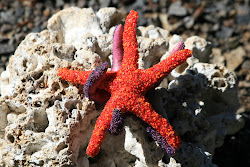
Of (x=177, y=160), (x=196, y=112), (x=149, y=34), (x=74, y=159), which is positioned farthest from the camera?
(x=149, y=34)

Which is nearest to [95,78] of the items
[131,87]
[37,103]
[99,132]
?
[131,87]

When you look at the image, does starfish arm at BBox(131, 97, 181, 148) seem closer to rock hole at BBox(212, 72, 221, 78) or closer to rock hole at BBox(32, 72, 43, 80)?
rock hole at BBox(32, 72, 43, 80)

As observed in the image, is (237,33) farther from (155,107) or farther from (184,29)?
(155,107)

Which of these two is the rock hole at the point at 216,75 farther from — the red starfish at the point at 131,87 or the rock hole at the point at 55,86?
the rock hole at the point at 55,86

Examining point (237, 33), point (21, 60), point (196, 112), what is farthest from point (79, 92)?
point (237, 33)

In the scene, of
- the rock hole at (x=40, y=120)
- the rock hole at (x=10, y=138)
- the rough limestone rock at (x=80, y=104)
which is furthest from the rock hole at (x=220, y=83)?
the rock hole at (x=10, y=138)

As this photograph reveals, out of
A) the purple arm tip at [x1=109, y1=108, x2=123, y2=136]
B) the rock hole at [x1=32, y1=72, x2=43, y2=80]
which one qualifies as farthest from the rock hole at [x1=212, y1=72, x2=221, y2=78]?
the rock hole at [x1=32, y1=72, x2=43, y2=80]

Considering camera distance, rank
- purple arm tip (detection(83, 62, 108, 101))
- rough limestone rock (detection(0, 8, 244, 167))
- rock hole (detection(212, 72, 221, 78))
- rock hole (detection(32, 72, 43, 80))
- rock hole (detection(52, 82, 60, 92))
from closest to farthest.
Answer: purple arm tip (detection(83, 62, 108, 101))
rough limestone rock (detection(0, 8, 244, 167))
rock hole (detection(52, 82, 60, 92))
rock hole (detection(32, 72, 43, 80))
rock hole (detection(212, 72, 221, 78))
